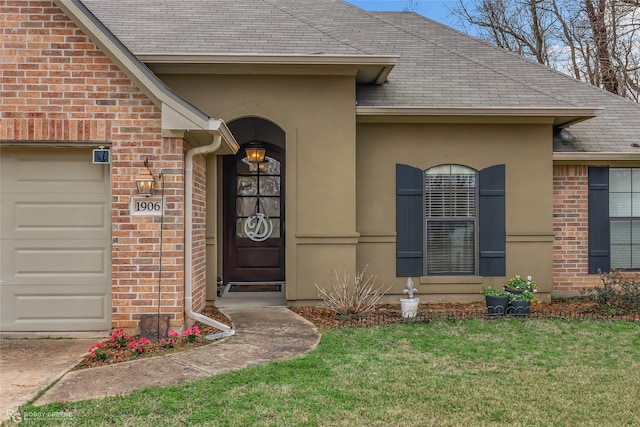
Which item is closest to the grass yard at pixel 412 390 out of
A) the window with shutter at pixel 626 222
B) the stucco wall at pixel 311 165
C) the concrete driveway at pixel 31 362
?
the concrete driveway at pixel 31 362

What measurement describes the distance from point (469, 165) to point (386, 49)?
301 centimetres

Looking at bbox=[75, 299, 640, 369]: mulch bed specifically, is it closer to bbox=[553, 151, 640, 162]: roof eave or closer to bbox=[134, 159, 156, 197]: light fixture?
bbox=[134, 159, 156, 197]: light fixture

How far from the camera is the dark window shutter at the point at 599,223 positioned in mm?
8492

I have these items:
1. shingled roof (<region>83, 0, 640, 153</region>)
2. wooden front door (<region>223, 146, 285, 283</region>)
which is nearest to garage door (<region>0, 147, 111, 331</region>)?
shingled roof (<region>83, 0, 640, 153</region>)

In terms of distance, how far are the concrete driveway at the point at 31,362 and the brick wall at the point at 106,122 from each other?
53 centimetres

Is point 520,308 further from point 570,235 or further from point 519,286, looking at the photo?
point 570,235

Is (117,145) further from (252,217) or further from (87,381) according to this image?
(252,217)

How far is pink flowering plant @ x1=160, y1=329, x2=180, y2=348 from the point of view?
507 cm

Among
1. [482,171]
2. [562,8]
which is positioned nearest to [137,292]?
[482,171]

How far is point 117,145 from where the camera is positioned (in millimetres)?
5465

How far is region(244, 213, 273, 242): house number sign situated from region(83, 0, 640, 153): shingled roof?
305 centimetres

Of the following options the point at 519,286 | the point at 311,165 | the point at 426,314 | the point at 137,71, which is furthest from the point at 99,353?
the point at 519,286

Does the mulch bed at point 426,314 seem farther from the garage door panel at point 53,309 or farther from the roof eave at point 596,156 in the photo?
the roof eave at point 596,156

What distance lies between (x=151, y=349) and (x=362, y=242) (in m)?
3.93
